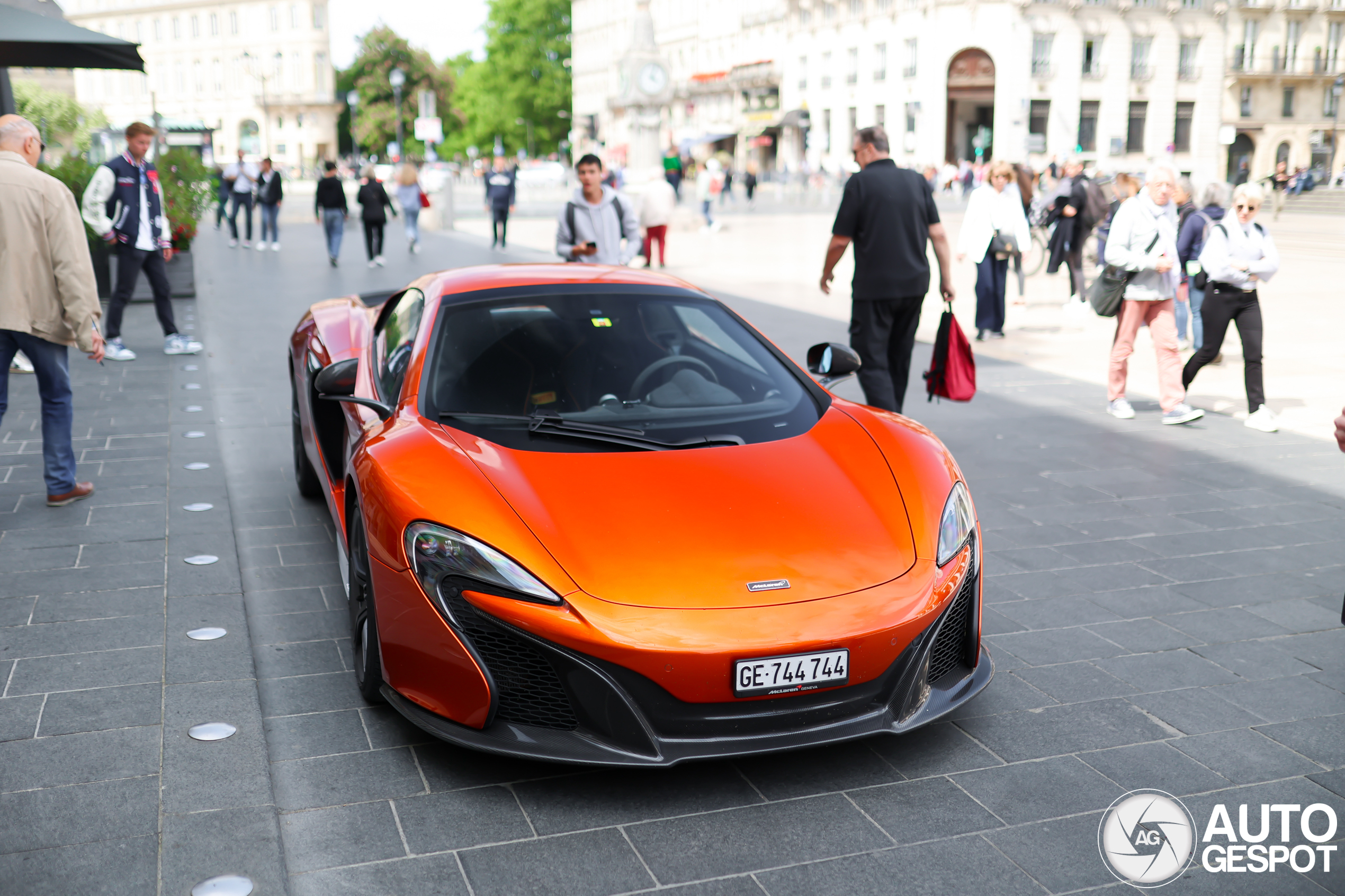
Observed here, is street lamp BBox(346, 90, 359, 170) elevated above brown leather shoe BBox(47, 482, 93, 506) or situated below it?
above

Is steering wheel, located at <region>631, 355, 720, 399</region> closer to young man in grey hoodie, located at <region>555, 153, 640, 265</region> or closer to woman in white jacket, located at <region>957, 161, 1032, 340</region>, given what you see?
young man in grey hoodie, located at <region>555, 153, 640, 265</region>

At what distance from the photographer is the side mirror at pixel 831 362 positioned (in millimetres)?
4777

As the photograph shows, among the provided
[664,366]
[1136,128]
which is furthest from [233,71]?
[664,366]

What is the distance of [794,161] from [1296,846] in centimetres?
7347

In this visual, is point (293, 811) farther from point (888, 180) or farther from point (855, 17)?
point (855, 17)

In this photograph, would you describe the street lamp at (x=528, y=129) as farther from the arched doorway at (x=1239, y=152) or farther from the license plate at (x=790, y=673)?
the license plate at (x=790, y=673)

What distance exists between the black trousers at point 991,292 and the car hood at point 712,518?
8550mm

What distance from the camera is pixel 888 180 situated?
7027mm

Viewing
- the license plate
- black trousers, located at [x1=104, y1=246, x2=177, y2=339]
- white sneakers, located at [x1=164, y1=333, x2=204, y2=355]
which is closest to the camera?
the license plate

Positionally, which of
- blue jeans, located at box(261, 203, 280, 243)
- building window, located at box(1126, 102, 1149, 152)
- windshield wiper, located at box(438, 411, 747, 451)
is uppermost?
building window, located at box(1126, 102, 1149, 152)

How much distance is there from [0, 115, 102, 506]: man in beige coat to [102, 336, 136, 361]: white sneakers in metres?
4.91

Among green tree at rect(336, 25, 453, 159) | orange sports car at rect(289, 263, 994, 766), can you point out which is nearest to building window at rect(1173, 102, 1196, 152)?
green tree at rect(336, 25, 453, 159)

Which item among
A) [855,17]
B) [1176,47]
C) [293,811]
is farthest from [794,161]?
[293,811]

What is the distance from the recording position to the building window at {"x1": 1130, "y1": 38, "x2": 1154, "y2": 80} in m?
63.8
